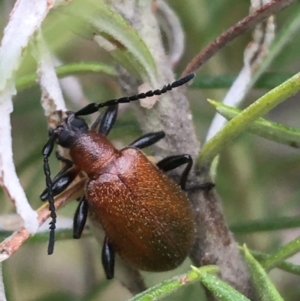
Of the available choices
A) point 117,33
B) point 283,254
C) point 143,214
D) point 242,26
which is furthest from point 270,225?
point 117,33

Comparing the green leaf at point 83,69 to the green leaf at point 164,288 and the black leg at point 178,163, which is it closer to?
the black leg at point 178,163

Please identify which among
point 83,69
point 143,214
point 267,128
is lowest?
point 143,214

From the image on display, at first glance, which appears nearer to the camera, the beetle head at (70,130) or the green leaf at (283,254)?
the green leaf at (283,254)

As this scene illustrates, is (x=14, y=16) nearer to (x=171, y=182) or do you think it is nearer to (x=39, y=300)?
(x=171, y=182)

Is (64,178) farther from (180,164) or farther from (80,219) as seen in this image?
(180,164)

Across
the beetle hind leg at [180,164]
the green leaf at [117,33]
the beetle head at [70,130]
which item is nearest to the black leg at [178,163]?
the beetle hind leg at [180,164]

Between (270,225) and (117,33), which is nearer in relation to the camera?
(117,33)
